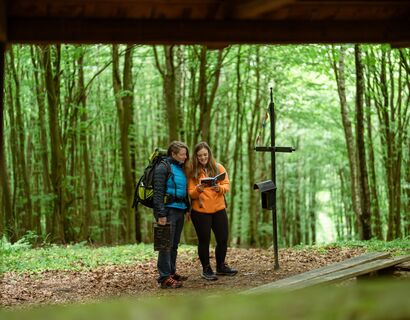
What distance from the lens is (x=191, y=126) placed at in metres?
20.9

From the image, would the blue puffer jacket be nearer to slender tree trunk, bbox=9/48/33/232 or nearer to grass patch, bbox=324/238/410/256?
grass patch, bbox=324/238/410/256

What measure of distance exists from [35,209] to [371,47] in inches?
566

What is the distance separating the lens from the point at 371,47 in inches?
708

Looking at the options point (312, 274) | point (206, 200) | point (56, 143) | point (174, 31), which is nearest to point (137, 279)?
point (206, 200)

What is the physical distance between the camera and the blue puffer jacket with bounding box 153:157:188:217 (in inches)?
340

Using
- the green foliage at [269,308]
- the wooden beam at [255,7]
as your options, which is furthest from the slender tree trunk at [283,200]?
the green foliage at [269,308]

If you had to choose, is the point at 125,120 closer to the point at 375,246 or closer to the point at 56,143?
the point at 56,143

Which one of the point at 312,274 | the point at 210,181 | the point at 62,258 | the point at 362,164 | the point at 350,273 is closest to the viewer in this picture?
the point at 350,273

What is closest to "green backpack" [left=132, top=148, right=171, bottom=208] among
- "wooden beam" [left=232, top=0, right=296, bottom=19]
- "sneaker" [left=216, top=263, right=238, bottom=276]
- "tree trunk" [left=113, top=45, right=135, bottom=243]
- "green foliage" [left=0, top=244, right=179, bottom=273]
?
"sneaker" [left=216, top=263, right=238, bottom=276]

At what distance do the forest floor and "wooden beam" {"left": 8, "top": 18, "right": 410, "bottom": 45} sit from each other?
355 centimetres

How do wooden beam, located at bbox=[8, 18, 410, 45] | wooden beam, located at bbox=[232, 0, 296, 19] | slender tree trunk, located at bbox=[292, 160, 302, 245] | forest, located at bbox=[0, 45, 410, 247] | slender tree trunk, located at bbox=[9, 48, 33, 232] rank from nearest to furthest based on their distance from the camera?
wooden beam, located at bbox=[232, 0, 296, 19] < wooden beam, located at bbox=[8, 18, 410, 45] < forest, located at bbox=[0, 45, 410, 247] < slender tree trunk, located at bbox=[9, 48, 33, 232] < slender tree trunk, located at bbox=[292, 160, 302, 245]

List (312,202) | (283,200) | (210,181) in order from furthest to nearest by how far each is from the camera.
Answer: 1. (312,202)
2. (283,200)
3. (210,181)

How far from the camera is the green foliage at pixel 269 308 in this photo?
2000 mm

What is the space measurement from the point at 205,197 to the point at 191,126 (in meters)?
12.0
